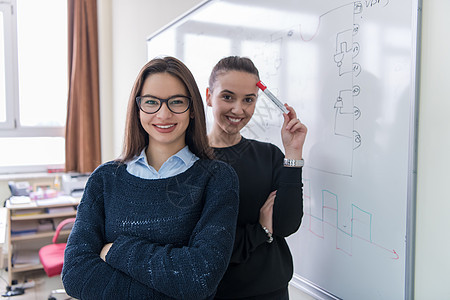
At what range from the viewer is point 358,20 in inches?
46.6

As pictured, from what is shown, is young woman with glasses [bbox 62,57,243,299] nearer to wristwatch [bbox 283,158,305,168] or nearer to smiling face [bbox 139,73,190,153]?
smiling face [bbox 139,73,190,153]

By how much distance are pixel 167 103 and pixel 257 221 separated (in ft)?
1.54

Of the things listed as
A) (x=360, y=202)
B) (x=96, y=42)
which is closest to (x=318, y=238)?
(x=360, y=202)

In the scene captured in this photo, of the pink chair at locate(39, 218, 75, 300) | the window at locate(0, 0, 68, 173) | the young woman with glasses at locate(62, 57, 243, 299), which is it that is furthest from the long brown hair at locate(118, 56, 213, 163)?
the window at locate(0, 0, 68, 173)

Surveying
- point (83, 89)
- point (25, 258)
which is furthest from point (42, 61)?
point (25, 258)

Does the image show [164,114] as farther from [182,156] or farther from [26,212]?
[26,212]

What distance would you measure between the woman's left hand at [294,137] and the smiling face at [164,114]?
320 millimetres

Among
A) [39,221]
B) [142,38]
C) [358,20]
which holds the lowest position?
[39,221]

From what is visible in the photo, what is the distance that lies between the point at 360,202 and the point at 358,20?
1.92 feet

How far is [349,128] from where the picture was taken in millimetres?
1223

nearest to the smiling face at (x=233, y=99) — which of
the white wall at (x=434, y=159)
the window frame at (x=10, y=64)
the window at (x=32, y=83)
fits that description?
the white wall at (x=434, y=159)

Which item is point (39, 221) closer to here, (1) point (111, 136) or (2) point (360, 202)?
(1) point (111, 136)

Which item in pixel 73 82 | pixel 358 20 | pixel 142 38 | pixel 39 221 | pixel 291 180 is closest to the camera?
pixel 291 180

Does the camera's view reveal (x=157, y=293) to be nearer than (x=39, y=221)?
Yes
